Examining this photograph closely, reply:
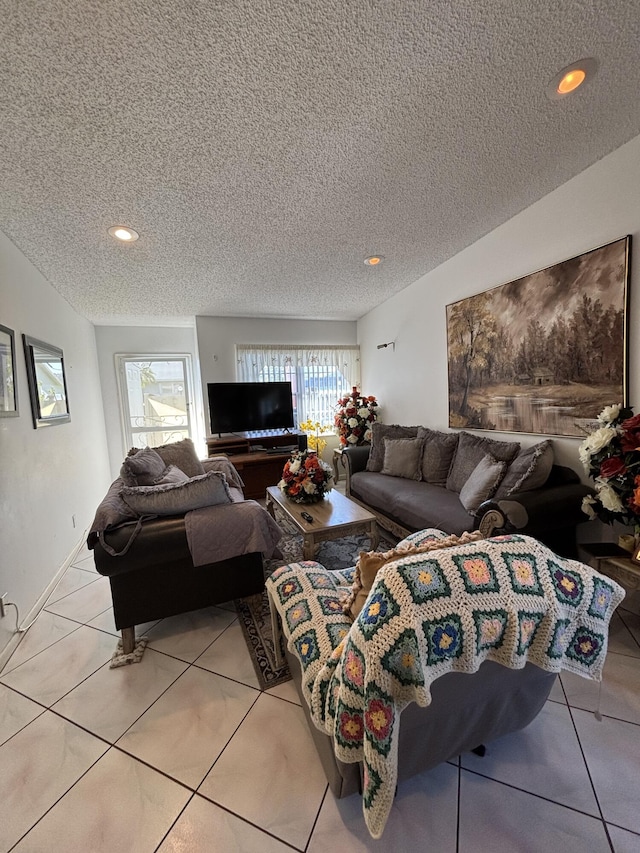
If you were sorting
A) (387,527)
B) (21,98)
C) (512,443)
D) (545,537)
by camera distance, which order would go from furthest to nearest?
(387,527) → (512,443) → (545,537) → (21,98)

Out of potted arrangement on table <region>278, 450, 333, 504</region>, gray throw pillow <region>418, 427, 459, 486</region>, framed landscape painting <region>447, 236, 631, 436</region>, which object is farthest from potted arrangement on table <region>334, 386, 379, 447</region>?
potted arrangement on table <region>278, 450, 333, 504</region>

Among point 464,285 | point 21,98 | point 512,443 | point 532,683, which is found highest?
point 21,98

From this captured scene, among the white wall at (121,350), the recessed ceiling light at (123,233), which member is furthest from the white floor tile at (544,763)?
the white wall at (121,350)

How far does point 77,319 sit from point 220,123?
11.8 ft

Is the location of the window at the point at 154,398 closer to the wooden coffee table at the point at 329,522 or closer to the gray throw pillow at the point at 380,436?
the gray throw pillow at the point at 380,436

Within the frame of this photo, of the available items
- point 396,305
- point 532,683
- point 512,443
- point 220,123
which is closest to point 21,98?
point 220,123

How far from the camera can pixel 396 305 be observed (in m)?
4.11

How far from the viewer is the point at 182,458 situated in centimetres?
300

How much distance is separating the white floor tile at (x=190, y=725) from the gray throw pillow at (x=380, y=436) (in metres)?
2.40

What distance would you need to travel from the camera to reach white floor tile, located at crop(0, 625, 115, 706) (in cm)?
153

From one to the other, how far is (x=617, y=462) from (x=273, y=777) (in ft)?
6.71

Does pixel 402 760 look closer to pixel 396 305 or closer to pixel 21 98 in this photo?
pixel 21 98

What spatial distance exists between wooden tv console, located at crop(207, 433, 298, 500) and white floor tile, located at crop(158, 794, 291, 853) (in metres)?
3.06

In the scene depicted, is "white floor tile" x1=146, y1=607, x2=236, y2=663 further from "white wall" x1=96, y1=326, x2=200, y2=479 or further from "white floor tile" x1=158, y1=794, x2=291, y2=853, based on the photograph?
"white wall" x1=96, y1=326, x2=200, y2=479
